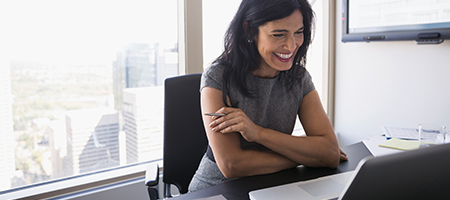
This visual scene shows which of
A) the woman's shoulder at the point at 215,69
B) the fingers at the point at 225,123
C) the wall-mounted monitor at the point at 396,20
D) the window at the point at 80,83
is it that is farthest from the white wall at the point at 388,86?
the fingers at the point at 225,123

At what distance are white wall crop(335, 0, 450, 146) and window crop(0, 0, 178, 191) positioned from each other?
1.45 metres

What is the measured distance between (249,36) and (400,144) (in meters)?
0.88

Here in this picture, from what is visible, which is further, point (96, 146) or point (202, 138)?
point (96, 146)

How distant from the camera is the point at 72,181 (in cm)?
195

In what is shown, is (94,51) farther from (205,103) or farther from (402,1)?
(402,1)

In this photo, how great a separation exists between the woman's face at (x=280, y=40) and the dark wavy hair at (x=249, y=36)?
2cm

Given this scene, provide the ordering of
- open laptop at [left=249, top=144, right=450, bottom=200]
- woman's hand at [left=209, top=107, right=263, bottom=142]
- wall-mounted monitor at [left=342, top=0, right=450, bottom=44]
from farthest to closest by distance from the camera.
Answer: wall-mounted monitor at [left=342, top=0, right=450, bottom=44], woman's hand at [left=209, top=107, right=263, bottom=142], open laptop at [left=249, top=144, right=450, bottom=200]

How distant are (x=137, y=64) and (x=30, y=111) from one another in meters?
0.64

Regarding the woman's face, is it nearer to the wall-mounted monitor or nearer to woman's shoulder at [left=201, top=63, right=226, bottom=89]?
woman's shoulder at [left=201, top=63, right=226, bottom=89]

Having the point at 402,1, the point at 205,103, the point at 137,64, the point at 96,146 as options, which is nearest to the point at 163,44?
the point at 137,64

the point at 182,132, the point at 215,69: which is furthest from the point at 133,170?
the point at 215,69

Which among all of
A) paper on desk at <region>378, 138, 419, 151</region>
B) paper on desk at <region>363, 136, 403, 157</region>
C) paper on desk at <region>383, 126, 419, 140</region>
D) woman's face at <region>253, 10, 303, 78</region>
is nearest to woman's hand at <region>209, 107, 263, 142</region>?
woman's face at <region>253, 10, 303, 78</region>

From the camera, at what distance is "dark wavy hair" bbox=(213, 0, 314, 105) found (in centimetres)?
132

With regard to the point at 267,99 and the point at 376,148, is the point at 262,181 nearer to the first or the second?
the point at 267,99
